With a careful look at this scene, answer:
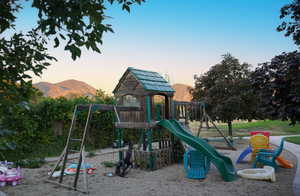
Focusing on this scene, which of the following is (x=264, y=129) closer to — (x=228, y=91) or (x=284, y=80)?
(x=228, y=91)

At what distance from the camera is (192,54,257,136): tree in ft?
43.0

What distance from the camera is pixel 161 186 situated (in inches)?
242

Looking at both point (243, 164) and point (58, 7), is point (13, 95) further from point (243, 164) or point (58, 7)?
point (243, 164)

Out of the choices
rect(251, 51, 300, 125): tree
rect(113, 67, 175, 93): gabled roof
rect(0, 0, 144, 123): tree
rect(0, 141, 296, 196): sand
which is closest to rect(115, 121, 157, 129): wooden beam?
rect(113, 67, 175, 93): gabled roof

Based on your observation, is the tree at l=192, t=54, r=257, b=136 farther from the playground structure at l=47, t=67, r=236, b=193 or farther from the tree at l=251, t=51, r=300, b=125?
the tree at l=251, t=51, r=300, b=125

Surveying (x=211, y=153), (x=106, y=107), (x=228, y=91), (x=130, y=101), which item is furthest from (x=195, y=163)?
(x=228, y=91)

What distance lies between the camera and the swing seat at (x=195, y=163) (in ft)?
22.8

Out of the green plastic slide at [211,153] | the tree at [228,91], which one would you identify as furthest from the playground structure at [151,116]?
the tree at [228,91]

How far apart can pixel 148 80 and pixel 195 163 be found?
336 cm

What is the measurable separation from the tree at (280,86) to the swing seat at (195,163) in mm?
3405

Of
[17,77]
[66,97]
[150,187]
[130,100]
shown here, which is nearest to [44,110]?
[66,97]

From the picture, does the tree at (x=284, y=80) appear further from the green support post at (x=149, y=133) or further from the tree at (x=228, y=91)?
the tree at (x=228, y=91)

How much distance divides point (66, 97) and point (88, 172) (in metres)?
5.40

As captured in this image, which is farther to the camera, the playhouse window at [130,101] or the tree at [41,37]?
the playhouse window at [130,101]
